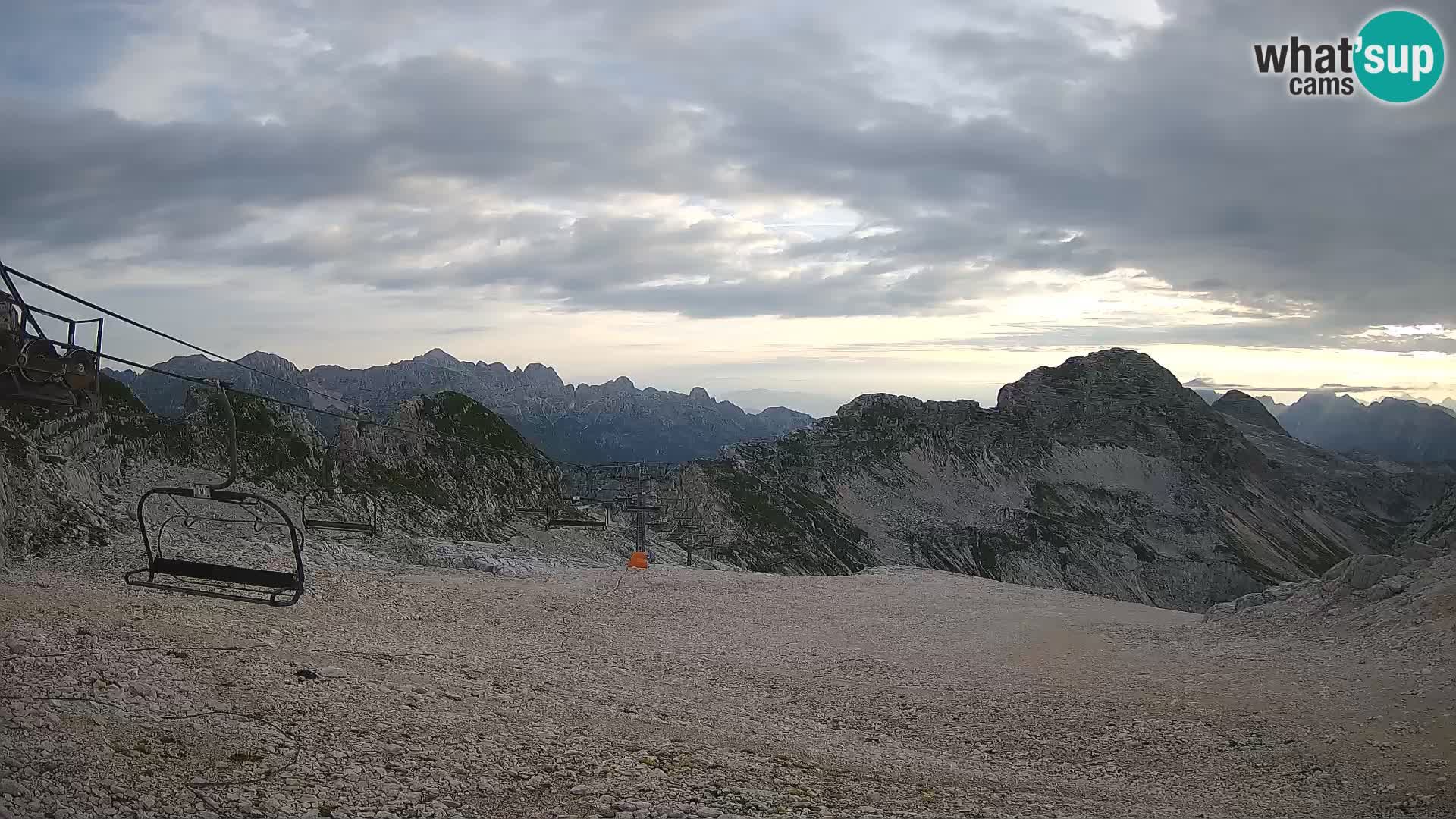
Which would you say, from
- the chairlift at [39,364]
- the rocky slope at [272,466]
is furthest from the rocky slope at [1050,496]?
the chairlift at [39,364]

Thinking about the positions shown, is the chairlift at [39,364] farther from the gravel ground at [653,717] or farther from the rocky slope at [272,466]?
the rocky slope at [272,466]

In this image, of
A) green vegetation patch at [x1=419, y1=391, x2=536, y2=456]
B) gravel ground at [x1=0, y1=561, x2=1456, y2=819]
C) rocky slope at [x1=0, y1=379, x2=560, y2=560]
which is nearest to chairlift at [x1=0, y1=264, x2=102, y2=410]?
gravel ground at [x1=0, y1=561, x2=1456, y2=819]

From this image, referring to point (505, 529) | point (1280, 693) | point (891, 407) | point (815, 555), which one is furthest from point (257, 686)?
point (891, 407)

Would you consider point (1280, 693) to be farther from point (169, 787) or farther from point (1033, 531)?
point (1033, 531)

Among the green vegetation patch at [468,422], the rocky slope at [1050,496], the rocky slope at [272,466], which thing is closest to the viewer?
the rocky slope at [272,466]

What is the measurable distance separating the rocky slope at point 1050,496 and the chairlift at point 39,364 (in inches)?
2156

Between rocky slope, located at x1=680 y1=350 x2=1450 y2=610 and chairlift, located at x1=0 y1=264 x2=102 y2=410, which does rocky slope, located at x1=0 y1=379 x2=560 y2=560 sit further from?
rocky slope, located at x1=680 y1=350 x2=1450 y2=610

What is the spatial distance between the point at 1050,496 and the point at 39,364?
123m

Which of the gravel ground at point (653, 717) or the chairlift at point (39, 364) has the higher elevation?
the chairlift at point (39, 364)

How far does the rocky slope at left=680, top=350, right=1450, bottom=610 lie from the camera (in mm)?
86500

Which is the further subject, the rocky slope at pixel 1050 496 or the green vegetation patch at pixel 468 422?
the rocky slope at pixel 1050 496

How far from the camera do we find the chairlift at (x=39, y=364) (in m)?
10.9

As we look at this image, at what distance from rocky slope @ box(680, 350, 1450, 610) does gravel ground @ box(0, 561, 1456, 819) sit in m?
45.6

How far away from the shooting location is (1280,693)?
1672 cm
